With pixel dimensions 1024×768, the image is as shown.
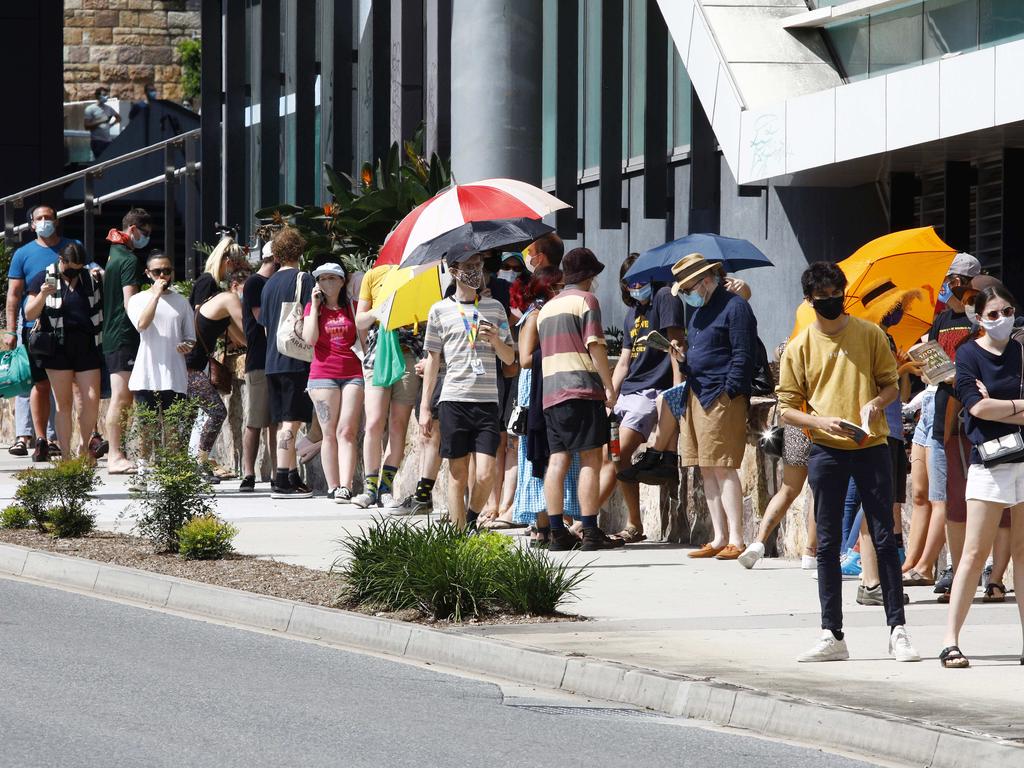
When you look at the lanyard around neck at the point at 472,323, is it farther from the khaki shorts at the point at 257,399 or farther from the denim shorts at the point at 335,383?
the khaki shorts at the point at 257,399

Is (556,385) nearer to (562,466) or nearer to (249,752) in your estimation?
(562,466)

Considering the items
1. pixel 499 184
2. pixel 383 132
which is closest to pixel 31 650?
pixel 499 184

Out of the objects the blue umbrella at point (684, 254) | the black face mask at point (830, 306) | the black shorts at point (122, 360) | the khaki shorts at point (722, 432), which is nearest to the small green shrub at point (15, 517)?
the black shorts at point (122, 360)

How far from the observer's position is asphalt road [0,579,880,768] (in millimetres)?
7016

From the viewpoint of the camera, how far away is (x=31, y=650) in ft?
30.3

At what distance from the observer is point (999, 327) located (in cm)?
878

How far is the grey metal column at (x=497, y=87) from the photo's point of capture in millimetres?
19516

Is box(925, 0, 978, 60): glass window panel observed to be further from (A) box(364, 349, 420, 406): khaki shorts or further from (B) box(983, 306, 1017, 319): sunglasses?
(B) box(983, 306, 1017, 319): sunglasses

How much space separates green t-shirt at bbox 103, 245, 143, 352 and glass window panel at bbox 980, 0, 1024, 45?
8216 millimetres

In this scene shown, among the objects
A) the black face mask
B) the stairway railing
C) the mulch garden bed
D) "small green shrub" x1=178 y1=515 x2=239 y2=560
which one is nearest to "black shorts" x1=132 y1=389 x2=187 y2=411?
the mulch garden bed

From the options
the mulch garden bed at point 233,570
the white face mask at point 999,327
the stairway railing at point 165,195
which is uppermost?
the stairway railing at point 165,195

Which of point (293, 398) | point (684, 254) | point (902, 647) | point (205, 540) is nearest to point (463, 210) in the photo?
point (684, 254)

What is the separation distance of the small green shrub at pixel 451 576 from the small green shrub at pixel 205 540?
2.07 meters

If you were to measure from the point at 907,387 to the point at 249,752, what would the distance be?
591cm
